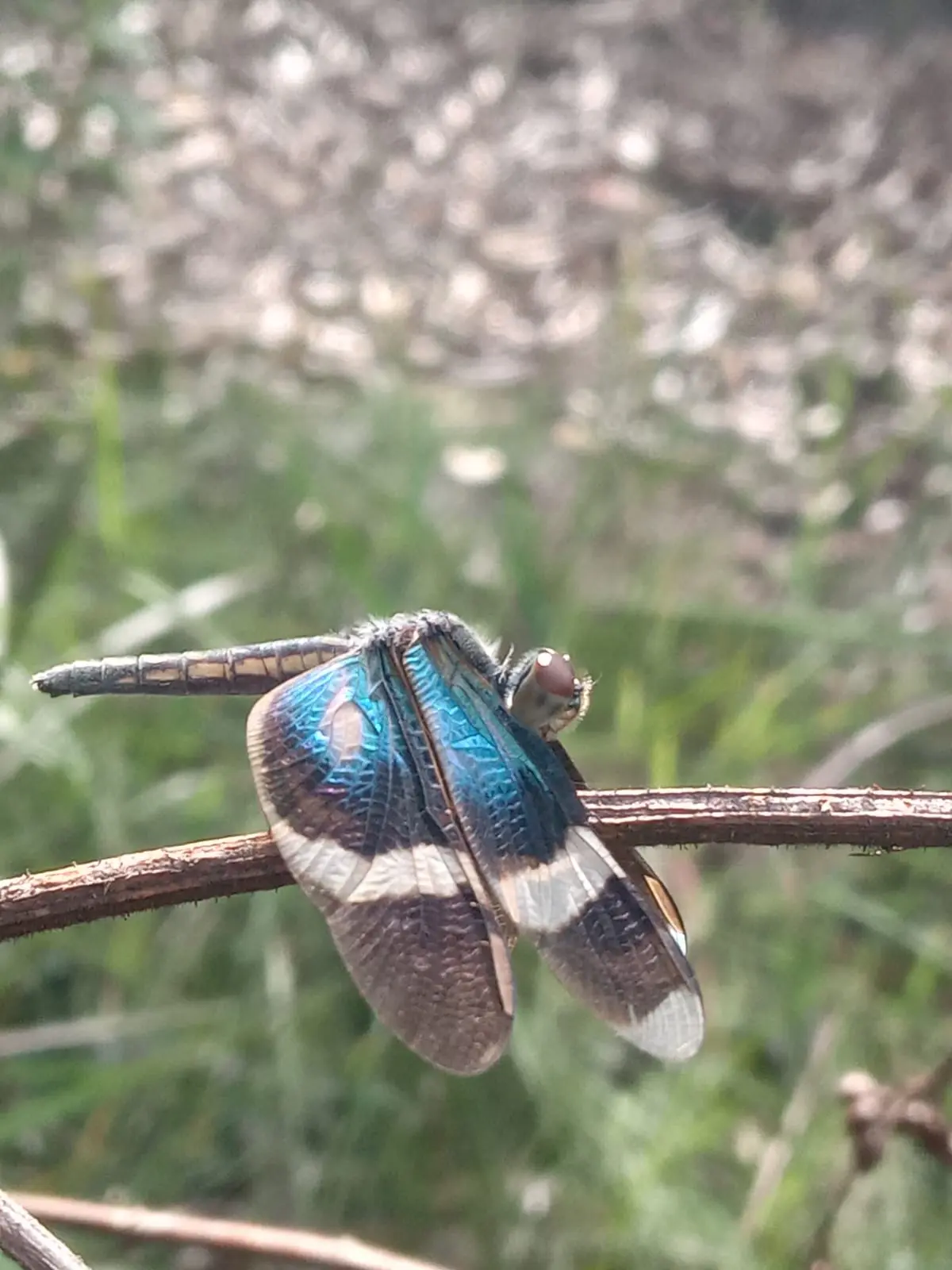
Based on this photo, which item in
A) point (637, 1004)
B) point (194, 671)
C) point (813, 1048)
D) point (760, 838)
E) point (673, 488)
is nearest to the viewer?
point (760, 838)

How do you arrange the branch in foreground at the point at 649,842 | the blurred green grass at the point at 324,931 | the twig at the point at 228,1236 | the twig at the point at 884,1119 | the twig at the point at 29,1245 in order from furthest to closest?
the blurred green grass at the point at 324,931 → the twig at the point at 884,1119 → the twig at the point at 228,1236 → the branch in foreground at the point at 649,842 → the twig at the point at 29,1245

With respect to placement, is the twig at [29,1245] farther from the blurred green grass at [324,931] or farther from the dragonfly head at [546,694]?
the blurred green grass at [324,931]

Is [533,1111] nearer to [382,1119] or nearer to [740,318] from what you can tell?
[382,1119]

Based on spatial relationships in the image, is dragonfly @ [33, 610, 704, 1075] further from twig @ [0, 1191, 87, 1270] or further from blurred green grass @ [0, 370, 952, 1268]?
blurred green grass @ [0, 370, 952, 1268]

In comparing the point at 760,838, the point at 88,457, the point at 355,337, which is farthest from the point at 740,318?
the point at 760,838

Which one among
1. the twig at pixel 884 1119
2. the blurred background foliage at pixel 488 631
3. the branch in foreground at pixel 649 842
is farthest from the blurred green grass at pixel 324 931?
the branch in foreground at pixel 649 842

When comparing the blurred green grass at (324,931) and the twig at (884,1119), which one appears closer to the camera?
the twig at (884,1119)

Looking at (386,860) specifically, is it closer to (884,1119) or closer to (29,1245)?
(29,1245)
